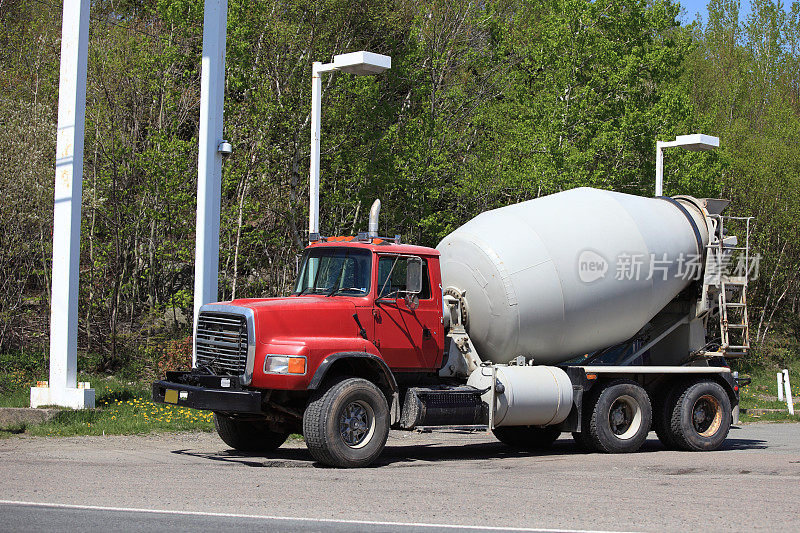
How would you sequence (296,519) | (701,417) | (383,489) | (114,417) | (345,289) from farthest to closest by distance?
1. (701,417)
2. (114,417)
3. (345,289)
4. (383,489)
5. (296,519)

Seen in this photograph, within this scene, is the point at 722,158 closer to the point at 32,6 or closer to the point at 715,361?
the point at 715,361

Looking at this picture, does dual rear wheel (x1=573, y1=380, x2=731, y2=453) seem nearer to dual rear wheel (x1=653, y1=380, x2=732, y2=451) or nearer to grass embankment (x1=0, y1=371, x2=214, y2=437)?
dual rear wheel (x1=653, y1=380, x2=732, y2=451)

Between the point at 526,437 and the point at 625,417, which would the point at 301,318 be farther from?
the point at 625,417

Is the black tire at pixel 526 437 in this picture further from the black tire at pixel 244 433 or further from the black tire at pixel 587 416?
the black tire at pixel 244 433

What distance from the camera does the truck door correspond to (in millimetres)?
12742

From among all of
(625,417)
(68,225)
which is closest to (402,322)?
(625,417)

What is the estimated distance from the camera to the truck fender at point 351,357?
11.7 m

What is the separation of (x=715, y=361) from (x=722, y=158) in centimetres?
A: 1875

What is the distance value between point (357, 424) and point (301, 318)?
1.48 meters

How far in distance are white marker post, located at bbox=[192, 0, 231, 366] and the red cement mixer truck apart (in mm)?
2805

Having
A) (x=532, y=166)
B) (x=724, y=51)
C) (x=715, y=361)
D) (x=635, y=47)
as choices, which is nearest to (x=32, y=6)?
(x=532, y=166)

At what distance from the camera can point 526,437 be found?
622 inches

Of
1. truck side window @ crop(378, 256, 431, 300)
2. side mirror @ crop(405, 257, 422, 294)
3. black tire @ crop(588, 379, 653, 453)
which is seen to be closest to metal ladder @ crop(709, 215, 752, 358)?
black tire @ crop(588, 379, 653, 453)

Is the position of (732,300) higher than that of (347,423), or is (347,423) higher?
(732,300)
